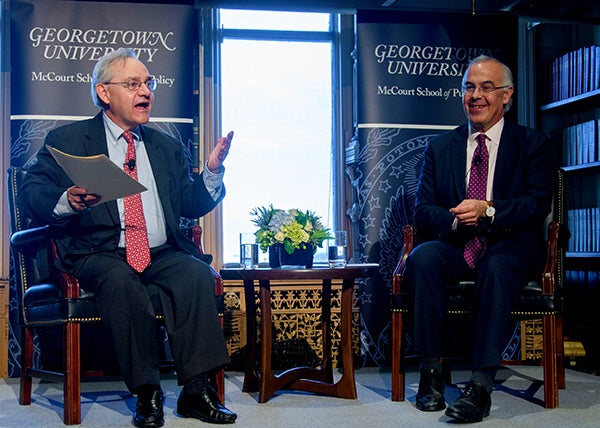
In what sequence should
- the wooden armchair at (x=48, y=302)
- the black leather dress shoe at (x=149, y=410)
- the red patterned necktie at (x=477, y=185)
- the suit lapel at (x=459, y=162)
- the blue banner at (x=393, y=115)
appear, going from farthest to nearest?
the blue banner at (x=393, y=115) → the suit lapel at (x=459, y=162) → the red patterned necktie at (x=477, y=185) → the wooden armchair at (x=48, y=302) → the black leather dress shoe at (x=149, y=410)

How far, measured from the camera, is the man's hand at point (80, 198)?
2.70 meters

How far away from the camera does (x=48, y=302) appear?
292 cm

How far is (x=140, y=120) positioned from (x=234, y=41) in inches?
77.3

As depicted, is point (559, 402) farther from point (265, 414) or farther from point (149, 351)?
point (149, 351)

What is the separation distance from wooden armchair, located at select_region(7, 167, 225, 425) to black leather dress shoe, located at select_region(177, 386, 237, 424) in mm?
169

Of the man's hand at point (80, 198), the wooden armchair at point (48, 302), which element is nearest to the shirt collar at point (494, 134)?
the wooden armchair at point (48, 302)

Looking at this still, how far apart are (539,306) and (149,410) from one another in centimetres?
149

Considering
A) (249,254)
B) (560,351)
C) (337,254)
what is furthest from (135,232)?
(560,351)

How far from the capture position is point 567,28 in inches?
205

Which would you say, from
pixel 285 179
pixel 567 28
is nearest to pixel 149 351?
pixel 285 179

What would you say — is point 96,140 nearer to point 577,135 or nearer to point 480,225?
point 480,225

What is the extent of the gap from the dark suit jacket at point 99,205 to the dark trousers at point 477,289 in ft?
2.91

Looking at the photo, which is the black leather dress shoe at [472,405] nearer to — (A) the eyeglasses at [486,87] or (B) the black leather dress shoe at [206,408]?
(B) the black leather dress shoe at [206,408]

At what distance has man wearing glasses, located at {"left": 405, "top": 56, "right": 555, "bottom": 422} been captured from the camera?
112 inches
